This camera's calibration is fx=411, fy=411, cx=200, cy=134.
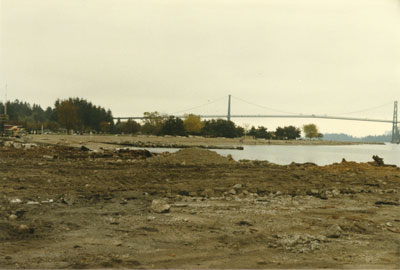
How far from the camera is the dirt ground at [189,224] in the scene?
182 inches

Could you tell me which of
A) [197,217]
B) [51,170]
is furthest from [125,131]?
[197,217]

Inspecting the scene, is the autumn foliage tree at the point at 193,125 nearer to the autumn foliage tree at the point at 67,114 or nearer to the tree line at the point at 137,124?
the tree line at the point at 137,124

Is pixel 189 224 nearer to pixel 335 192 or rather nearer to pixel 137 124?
pixel 335 192

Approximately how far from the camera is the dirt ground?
4613 millimetres

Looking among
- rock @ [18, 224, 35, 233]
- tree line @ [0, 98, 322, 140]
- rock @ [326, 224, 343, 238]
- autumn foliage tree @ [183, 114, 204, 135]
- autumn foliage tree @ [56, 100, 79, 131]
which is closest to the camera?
rock @ [18, 224, 35, 233]

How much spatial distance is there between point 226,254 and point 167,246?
0.76 meters

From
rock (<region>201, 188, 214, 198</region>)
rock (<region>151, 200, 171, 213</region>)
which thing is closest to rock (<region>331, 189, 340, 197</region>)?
rock (<region>201, 188, 214, 198</region>)

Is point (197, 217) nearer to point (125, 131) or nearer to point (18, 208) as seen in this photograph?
point (18, 208)

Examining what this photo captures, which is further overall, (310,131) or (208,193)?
(310,131)

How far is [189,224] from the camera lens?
619cm

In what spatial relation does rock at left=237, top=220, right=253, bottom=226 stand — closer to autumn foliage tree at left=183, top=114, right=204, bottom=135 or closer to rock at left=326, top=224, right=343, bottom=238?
rock at left=326, top=224, right=343, bottom=238

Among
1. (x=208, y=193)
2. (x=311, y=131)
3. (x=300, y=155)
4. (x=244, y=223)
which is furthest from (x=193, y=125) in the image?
(x=244, y=223)

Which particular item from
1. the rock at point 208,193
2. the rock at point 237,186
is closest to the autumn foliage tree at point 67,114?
the rock at point 237,186

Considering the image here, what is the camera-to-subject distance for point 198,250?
4926mm
